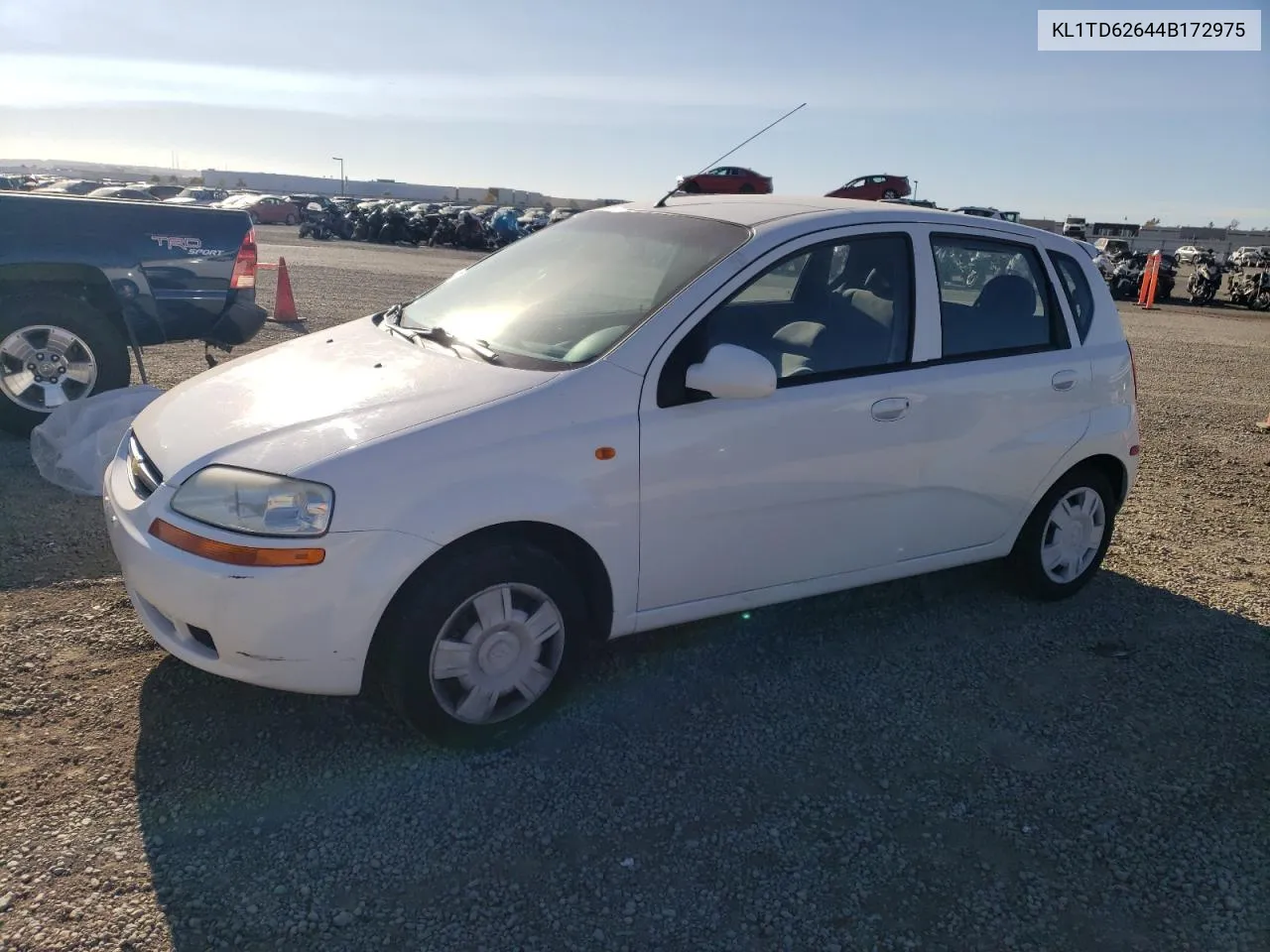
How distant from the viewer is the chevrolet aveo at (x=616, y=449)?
114 inches

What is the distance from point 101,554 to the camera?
4.57 metres

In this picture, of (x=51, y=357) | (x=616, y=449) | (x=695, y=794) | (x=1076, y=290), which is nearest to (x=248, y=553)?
(x=616, y=449)

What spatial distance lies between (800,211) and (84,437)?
4135mm

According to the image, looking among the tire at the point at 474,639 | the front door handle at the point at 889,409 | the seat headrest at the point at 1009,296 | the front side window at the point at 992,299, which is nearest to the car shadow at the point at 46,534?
the tire at the point at 474,639

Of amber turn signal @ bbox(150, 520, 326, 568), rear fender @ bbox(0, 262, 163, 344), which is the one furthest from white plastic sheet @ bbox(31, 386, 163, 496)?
amber turn signal @ bbox(150, 520, 326, 568)

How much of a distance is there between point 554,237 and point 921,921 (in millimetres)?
3094

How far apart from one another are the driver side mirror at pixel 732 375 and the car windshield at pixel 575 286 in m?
0.32

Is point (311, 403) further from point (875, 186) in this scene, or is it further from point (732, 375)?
point (875, 186)

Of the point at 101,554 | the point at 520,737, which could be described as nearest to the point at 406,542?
the point at 520,737

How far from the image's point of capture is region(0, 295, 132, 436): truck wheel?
598 cm

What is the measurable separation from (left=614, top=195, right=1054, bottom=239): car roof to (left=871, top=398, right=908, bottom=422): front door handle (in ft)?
2.41

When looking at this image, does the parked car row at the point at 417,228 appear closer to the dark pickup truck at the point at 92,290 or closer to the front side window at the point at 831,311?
the dark pickup truck at the point at 92,290

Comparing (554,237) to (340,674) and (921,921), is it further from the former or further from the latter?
(921,921)

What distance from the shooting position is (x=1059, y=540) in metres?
4.66
